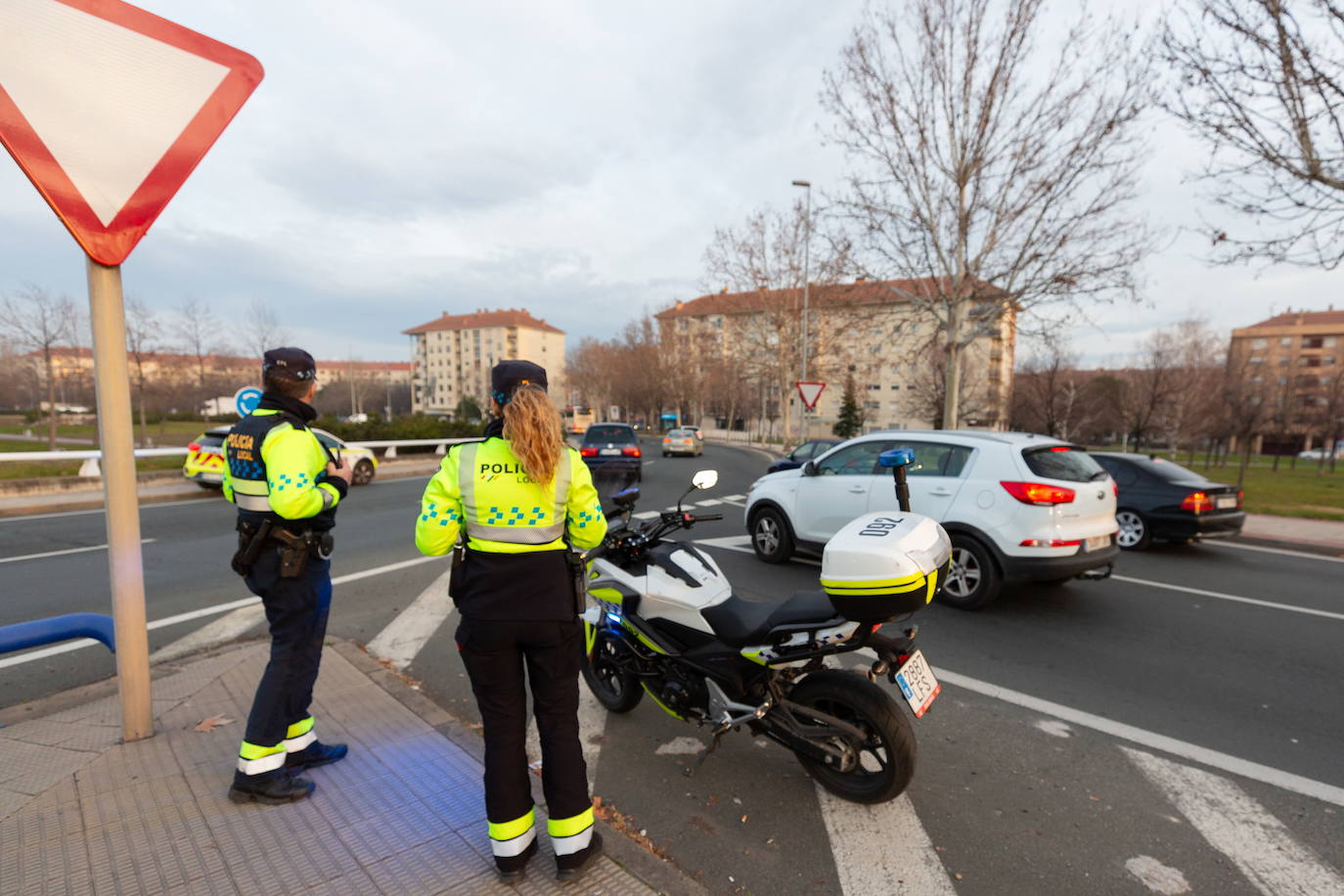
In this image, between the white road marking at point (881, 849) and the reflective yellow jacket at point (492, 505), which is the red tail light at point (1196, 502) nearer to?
the white road marking at point (881, 849)

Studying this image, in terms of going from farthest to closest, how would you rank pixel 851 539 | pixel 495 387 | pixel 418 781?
pixel 418 781 < pixel 851 539 < pixel 495 387

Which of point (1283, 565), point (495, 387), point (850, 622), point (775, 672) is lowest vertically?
point (1283, 565)

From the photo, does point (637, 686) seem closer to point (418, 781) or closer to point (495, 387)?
point (418, 781)

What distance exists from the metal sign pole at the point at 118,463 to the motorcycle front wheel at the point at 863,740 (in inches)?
118

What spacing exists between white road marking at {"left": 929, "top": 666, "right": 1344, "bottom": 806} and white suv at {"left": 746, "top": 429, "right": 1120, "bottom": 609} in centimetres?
114

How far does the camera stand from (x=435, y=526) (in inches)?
86.4

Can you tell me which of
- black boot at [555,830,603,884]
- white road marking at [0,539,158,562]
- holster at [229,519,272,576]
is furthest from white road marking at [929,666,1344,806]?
white road marking at [0,539,158,562]

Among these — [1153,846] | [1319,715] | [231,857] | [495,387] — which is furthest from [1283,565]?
[231,857]

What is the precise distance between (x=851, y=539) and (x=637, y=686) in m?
1.76

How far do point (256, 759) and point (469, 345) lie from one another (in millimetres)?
130520

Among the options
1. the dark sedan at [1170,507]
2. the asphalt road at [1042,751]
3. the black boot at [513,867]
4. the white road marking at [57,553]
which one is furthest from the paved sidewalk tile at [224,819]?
the dark sedan at [1170,507]

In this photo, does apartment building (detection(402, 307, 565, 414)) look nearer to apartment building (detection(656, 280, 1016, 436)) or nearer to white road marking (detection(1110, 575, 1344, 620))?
apartment building (detection(656, 280, 1016, 436))

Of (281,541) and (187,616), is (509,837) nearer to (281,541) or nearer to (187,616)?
(281,541)

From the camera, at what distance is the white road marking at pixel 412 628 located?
4.61 m
